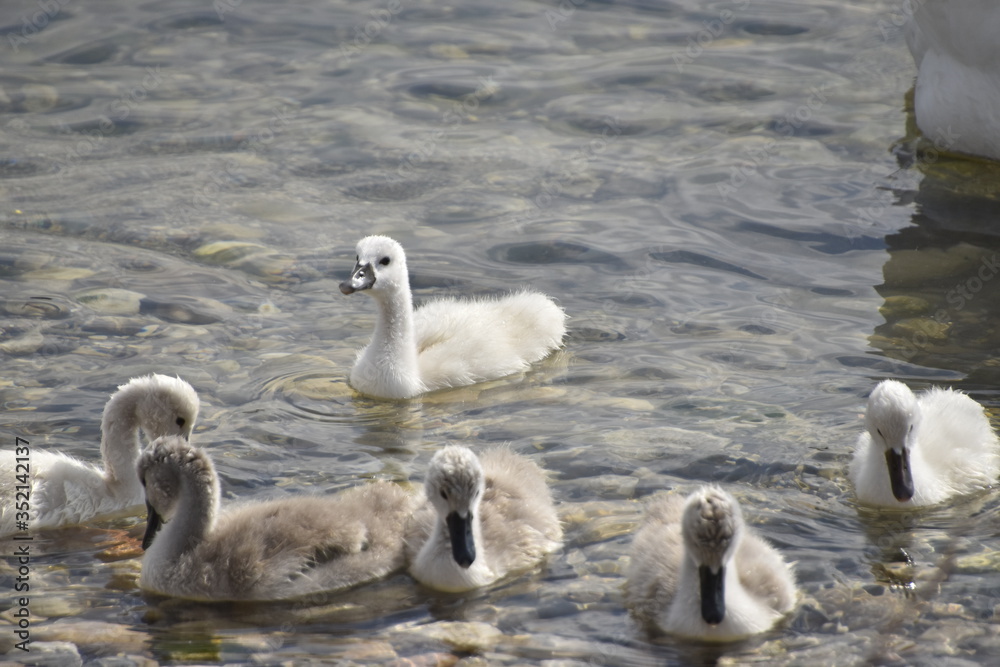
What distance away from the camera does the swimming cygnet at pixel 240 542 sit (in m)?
5.44

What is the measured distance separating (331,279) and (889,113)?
5.85m

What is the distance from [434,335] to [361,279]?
0.78m

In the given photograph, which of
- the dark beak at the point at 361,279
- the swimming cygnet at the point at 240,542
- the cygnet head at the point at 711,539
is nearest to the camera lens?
the cygnet head at the point at 711,539

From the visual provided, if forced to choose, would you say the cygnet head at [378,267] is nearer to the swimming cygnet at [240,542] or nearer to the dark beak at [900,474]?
the swimming cygnet at [240,542]

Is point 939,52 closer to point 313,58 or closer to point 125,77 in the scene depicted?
point 313,58

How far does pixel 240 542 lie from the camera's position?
5484 mm

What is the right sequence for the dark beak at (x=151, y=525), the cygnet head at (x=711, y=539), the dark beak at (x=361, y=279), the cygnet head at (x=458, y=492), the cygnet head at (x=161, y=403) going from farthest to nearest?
the dark beak at (x=361, y=279)
the cygnet head at (x=161, y=403)
the dark beak at (x=151, y=525)
the cygnet head at (x=458, y=492)
the cygnet head at (x=711, y=539)

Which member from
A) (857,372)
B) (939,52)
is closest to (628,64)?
(939,52)

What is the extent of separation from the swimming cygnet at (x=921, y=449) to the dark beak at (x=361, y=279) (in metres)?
2.87

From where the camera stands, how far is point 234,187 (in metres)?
10.5

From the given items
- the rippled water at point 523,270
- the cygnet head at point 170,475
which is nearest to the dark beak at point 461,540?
the rippled water at point 523,270

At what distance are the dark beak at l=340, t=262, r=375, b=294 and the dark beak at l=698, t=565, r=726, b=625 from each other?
3123mm

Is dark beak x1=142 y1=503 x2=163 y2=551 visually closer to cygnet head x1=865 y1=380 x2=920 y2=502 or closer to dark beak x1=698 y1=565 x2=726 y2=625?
dark beak x1=698 y1=565 x2=726 y2=625

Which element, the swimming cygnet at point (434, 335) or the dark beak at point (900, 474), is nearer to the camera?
the dark beak at point (900, 474)
